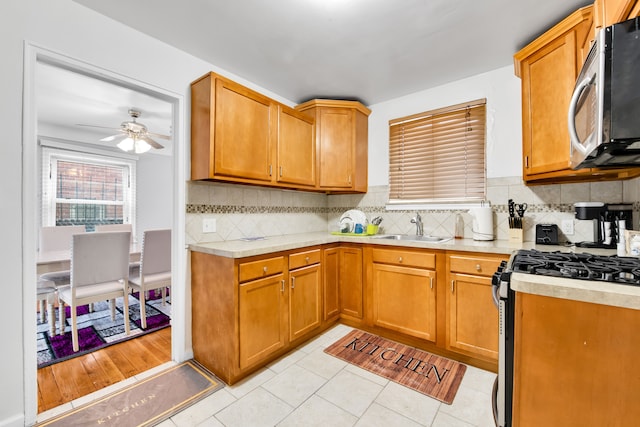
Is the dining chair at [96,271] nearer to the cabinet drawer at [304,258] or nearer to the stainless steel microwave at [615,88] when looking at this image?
the cabinet drawer at [304,258]

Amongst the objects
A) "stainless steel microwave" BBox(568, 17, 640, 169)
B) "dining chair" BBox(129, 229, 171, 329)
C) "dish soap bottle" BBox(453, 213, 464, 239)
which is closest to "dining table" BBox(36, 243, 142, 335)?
"dining chair" BBox(129, 229, 171, 329)

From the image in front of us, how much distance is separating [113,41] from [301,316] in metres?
2.30

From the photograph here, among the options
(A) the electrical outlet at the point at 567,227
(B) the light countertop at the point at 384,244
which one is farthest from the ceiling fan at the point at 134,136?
(A) the electrical outlet at the point at 567,227

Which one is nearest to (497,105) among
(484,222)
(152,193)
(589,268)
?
(484,222)

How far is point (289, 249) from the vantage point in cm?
210

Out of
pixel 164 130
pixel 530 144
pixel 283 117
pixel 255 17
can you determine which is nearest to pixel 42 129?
pixel 164 130

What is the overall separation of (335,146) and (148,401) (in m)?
2.50

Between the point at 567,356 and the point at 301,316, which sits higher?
the point at 567,356

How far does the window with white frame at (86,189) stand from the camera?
400cm

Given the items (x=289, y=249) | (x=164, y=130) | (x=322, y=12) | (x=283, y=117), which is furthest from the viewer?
(x=164, y=130)

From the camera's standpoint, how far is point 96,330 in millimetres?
2580

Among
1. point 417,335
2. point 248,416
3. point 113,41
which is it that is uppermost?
point 113,41

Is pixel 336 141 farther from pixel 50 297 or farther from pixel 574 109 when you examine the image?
pixel 50 297

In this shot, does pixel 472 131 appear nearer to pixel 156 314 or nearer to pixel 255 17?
pixel 255 17
